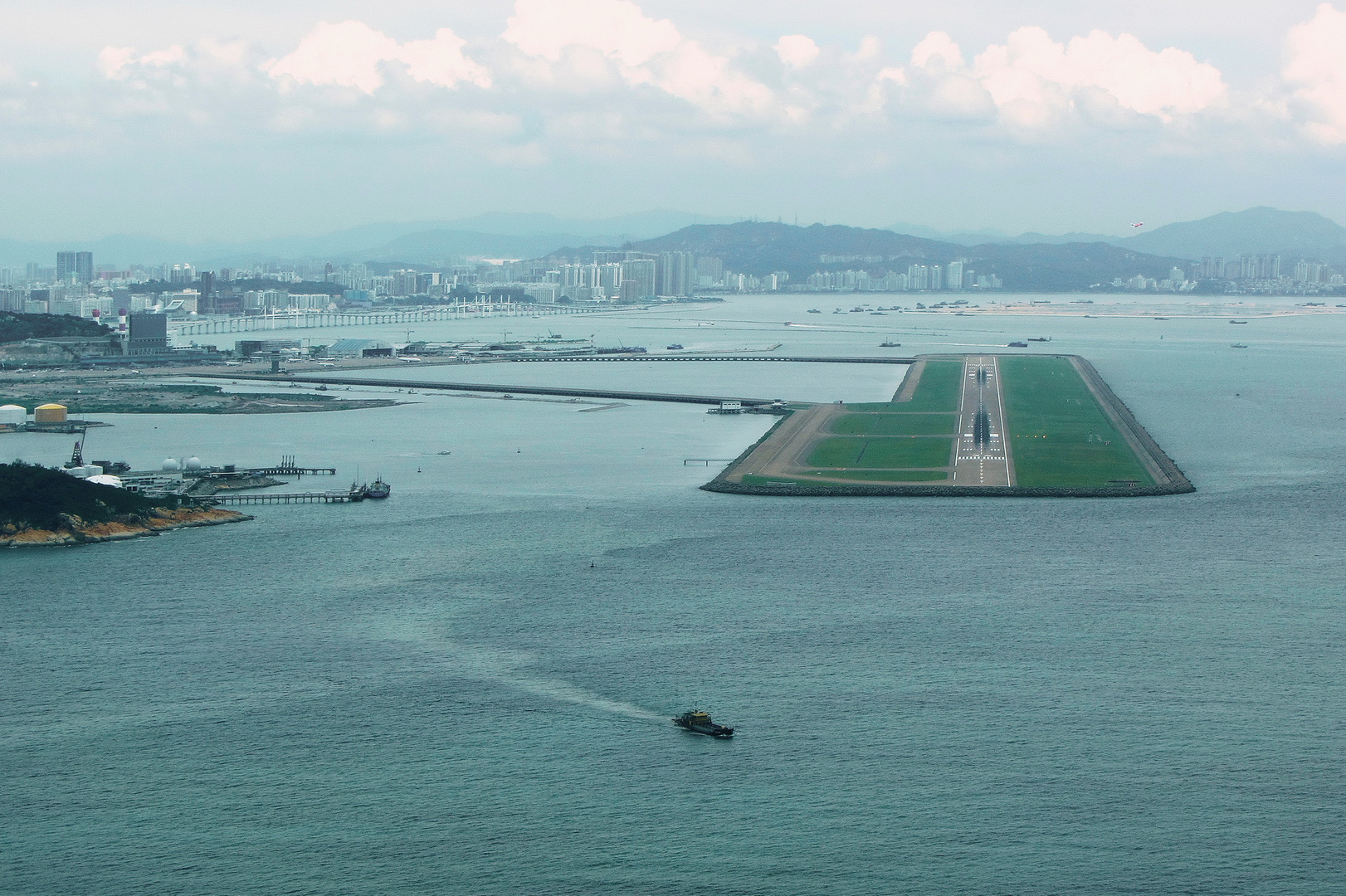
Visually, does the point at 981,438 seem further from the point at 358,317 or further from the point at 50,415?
the point at 358,317

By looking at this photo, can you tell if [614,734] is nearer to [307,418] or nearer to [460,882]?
[460,882]

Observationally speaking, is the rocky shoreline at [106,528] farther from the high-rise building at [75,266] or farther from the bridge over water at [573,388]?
the high-rise building at [75,266]

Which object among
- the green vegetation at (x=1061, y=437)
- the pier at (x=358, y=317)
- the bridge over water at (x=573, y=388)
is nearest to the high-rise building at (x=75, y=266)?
the pier at (x=358, y=317)

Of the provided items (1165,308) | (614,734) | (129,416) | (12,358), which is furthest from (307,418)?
(1165,308)

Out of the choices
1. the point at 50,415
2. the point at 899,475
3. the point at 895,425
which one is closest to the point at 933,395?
the point at 895,425

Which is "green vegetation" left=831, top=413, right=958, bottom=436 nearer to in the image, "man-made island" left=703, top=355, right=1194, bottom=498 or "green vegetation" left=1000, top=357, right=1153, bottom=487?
"man-made island" left=703, top=355, right=1194, bottom=498

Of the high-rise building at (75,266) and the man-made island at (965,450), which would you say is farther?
the high-rise building at (75,266)

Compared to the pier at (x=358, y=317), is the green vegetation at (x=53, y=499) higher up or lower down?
lower down

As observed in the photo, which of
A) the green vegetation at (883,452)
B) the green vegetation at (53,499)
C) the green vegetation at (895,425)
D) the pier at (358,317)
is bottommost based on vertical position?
the green vegetation at (53,499)
